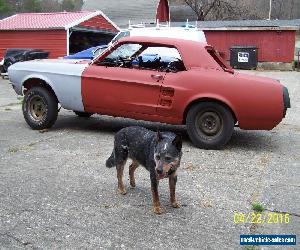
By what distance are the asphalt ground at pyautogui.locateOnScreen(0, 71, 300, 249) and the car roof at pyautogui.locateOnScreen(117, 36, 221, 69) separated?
4.37ft

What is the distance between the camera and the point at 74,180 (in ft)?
17.4

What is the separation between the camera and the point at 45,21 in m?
23.7

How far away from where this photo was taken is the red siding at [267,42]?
2647 centimetres

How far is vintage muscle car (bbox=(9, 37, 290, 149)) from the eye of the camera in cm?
661

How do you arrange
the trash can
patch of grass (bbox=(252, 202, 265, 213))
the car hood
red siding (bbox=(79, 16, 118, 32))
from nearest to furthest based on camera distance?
1. patch of grass (bbox=(252, 202, 265, 213))
2. the car hood
3. red siding (bbox=(79, 16, 118, 32))
4. the trash can

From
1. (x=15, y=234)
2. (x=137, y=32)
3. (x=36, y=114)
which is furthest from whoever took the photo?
(x=137, y=32)

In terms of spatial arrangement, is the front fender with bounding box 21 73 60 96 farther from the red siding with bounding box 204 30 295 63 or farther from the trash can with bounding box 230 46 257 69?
the trash can with bounding box 230 46 257 69

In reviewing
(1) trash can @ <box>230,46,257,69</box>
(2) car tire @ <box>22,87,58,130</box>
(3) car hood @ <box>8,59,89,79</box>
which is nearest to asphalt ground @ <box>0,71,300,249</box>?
(2) car tire @ <box>22,87,58,130</box>

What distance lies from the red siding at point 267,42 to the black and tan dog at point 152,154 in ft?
72.2

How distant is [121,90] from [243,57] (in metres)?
20.5

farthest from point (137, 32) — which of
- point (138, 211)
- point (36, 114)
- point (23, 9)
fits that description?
point (23, 9)

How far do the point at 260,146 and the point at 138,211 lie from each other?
3.44 metres

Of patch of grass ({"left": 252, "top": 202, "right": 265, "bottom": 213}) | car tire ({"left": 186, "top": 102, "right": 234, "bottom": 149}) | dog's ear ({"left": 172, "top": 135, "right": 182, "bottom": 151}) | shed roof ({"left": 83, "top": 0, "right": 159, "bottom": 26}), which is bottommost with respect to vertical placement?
patch of grass ({"left": 252, "top": 202, "right": 265, "bottom": 213})

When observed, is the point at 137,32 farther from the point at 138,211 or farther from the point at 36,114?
the point at 138,211
